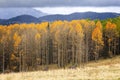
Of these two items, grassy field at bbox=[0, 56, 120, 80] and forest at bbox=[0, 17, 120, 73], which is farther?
forest at bbox=[0, 17, 120, 73]

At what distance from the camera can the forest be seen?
114 meters

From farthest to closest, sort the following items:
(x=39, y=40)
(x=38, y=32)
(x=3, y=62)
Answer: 1. (x=38, y=32)
2. (x=39, y=40)
3. (x=3, y=62)

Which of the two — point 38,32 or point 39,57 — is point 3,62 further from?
point 38,32

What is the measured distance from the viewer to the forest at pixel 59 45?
114 m

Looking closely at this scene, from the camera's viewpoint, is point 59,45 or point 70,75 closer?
point 70,75

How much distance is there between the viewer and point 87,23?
415 feet

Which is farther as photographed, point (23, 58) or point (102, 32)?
point (102, 32)

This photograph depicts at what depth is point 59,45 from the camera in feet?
389

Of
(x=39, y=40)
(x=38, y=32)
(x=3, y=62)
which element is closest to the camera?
(x=3, y=62)

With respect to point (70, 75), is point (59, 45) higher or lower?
lower

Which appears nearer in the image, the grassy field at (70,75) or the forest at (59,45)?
the grassy field at (70,75)

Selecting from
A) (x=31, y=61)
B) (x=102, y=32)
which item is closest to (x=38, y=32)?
(x=31, y=61)

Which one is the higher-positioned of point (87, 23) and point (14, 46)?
point (87, 23)

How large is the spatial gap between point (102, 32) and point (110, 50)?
782 cm
